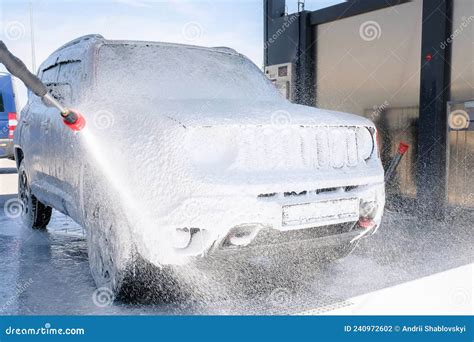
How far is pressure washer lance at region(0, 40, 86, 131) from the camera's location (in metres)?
3.44

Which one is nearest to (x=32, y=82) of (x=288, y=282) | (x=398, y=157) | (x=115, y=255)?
(x=115, y=255)

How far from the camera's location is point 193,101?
357cm

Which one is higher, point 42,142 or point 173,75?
point 173,75

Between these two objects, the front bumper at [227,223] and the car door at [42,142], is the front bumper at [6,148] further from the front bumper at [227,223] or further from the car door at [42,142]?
the front bumper at [227,223]

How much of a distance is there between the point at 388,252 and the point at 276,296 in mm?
1755

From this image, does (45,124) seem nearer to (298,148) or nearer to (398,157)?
(298,148)

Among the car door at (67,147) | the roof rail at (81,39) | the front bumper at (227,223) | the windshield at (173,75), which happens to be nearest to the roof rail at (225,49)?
the windshield at (173,75)

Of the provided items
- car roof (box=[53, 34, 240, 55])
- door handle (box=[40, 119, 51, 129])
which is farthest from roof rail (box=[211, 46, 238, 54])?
door handle (box=[40, 119, 51, 129])

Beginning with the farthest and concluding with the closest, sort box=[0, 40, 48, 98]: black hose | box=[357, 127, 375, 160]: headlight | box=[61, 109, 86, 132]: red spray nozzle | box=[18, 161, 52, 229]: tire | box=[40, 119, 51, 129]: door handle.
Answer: box=[18, 161, 52, 229]: tire → box=[40, 119, 51, 129]: door handle → box=[357, 127, 375, 160]: headlight → box=[61, 109, 86, 132]: red spray nozzle → box=[0, 40, 48, 98]: black hose

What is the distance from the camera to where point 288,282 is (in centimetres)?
401

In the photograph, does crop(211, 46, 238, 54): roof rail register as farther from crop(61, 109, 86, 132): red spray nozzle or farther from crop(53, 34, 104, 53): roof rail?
crop(61, 109, 86, 132): red spray nozzle

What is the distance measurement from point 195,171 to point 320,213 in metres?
0.86

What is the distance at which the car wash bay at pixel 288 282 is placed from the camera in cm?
350

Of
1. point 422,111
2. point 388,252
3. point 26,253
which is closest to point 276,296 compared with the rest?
point 388,252
